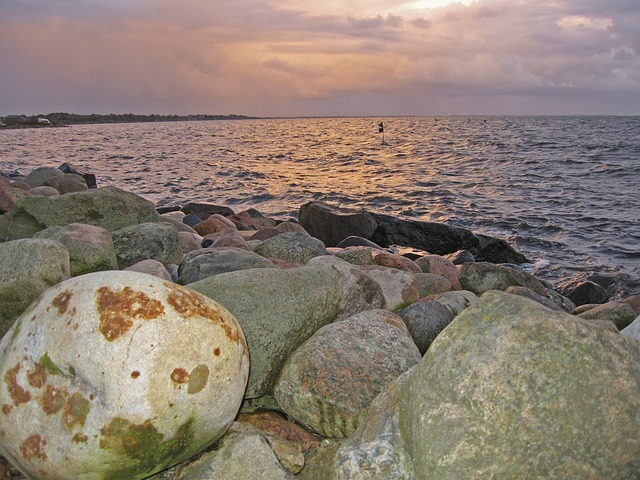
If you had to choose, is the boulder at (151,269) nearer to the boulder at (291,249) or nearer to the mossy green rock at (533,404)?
the boulder at (291,249)

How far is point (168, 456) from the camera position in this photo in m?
2.62

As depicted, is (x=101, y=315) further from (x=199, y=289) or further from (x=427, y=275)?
(x=427, y=275)

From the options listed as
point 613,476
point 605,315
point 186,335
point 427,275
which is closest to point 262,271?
point 186,335

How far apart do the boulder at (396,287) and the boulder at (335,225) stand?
5.46 m

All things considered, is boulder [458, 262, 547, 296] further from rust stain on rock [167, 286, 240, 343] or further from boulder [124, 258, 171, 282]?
rust stain on rock [167, 286, 240, 343]

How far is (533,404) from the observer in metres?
2.15

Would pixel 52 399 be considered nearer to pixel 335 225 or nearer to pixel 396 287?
pixel 396 287

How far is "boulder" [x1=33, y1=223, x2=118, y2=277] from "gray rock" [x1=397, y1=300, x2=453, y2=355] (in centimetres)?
282

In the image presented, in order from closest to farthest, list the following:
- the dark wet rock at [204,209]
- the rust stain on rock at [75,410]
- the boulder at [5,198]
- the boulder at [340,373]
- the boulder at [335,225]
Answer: the rust stain on rock at [75,410] → the boulder at [340,373] → the boulder at [5,198] → the boulder at [335,225] → the dark wet rock at [204,209]

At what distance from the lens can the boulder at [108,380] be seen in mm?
2406

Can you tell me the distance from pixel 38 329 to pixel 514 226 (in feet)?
41.9

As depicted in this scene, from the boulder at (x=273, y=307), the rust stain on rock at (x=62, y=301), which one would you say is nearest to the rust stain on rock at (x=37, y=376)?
the rust stain on rock at (x=62, y=301)

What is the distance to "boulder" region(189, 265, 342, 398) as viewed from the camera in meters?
3.53

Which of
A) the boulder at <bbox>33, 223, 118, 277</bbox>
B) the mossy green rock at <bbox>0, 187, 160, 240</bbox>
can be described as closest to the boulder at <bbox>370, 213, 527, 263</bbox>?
the mossy green rock at <bbox>0, 187, 160, 240</bbox>
